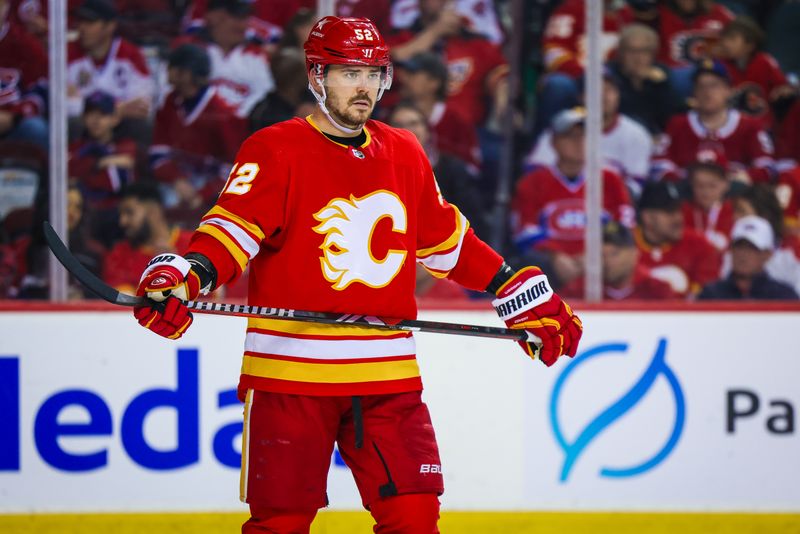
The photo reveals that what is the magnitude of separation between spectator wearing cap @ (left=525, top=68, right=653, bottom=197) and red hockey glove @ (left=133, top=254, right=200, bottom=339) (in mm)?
2291

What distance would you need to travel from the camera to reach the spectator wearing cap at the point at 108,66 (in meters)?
4.21

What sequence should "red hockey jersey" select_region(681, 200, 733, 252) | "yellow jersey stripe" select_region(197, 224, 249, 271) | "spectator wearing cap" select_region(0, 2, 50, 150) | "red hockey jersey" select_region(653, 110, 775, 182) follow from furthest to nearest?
"red hockey jersey" select_region(653, 110, 775, 182) → "red hockey jersey" select_region(681, 200, 733, 252) → "spectator wearing cap" select_region(0, 2, 50, 150) → "yellow jersey stripe" select_region(197, 224, 249, 271)

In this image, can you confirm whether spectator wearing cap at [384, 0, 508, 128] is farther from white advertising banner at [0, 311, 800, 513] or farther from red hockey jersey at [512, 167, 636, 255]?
white advertising banner at [0, 311, 800, 513]

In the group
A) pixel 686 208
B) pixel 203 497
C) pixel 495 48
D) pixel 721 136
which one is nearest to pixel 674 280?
pixel 686 208

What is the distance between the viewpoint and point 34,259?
3891 mm

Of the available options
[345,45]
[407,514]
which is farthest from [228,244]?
[407,514]

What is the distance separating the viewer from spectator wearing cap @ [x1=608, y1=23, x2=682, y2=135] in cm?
467

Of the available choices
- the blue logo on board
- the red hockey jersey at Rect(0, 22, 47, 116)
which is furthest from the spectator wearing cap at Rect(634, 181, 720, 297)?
the red hockey jersey at Rect(0, 22, 47, 116)

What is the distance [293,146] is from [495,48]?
7.56 feet

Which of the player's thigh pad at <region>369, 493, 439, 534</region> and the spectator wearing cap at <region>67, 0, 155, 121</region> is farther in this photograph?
the spectator wearing cap at <region>67, 0, 155, 121</region>

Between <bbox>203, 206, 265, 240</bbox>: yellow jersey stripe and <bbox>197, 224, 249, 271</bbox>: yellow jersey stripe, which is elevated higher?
<bbox>203, 206, 265, 240</bbox>: yellow jersey stripe

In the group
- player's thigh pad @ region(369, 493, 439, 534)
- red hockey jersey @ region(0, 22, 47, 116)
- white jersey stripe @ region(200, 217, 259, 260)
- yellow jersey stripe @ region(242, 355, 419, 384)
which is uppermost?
red hockey jersey @ region(0, 22, 47, 116)

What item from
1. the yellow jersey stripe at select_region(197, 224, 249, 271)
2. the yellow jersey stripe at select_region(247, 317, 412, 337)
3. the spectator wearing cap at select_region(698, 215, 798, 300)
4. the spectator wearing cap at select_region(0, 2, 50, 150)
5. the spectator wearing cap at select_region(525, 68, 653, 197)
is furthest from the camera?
the spectator wearing cap at select_region(525, 68, 653, 197)

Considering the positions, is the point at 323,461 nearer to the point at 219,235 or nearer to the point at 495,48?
the point at 219,235
